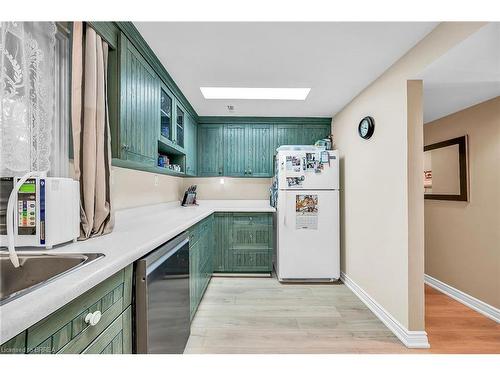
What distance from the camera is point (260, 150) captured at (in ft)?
12.9

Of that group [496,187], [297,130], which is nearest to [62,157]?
[297,130]

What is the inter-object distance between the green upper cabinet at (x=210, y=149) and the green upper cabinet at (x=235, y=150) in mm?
79

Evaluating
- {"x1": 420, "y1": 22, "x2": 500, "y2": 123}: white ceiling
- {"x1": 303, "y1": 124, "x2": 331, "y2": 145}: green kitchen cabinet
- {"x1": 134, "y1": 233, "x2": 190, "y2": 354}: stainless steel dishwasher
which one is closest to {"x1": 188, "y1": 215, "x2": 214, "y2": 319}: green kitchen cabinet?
{"x1": 134, "y1": 233, "x2": 190, "y2": 354}: stainless steel dishwasher

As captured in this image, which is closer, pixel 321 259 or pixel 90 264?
pixel 90 264

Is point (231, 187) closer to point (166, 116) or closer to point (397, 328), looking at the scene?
point (166, 116)

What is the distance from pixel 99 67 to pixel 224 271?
2.72 metres

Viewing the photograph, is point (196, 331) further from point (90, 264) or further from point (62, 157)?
point (62, 157)

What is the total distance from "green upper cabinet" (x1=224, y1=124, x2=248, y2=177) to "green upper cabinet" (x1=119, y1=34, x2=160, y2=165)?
1.72 meters

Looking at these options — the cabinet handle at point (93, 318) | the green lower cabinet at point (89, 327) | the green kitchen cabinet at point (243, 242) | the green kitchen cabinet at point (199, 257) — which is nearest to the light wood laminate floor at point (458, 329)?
the green kitchen cabinet at point (243, 242)

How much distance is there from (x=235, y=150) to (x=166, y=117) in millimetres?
1467

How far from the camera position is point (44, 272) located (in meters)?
1.06

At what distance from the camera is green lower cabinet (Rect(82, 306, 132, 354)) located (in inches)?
34.4

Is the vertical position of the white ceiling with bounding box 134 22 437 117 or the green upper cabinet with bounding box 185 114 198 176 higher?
the white ceiling with bounding box 134 22 437 117

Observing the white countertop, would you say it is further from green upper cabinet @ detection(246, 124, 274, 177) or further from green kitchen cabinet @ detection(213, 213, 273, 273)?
green upper cabinet @ detection(246, 124, 274, 177)
